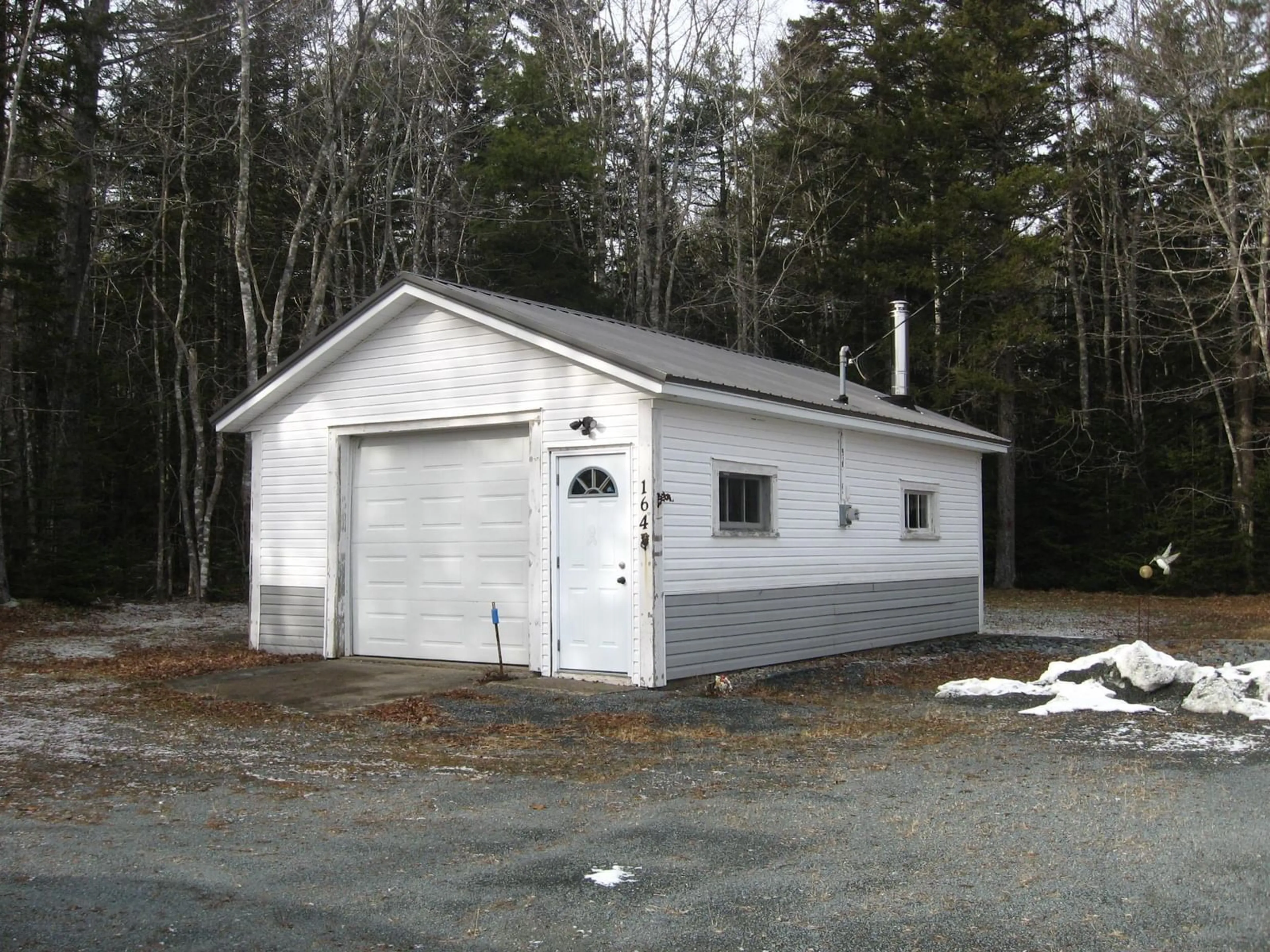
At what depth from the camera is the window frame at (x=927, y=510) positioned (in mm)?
14328

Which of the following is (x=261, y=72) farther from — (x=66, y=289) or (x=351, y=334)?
(x=351, y=334)

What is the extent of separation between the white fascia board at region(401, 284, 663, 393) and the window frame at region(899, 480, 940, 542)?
5.41m

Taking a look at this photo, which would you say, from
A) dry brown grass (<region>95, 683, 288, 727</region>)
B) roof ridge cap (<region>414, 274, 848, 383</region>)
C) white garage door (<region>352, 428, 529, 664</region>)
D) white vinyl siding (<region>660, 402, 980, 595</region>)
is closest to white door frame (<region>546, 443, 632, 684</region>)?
white vinyl siding (<region>660, 402, 980, 595</region>)

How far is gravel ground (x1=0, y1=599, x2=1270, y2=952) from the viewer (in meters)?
4.14

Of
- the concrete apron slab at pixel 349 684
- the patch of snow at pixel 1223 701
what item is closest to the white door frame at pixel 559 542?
the concrete apron slab at pixel 349 684

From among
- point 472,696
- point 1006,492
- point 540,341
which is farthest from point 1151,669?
point 1006,492

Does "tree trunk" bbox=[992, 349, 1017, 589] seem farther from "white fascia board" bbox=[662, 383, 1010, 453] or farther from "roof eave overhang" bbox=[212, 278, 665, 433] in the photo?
"roof eave overhang" bbox=[212, 278, 665, 433]

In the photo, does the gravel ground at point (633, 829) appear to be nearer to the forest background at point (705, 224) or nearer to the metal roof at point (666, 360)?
the metal roof at point (666, 360)

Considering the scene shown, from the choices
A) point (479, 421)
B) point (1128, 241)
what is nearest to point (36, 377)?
point (479, 421)

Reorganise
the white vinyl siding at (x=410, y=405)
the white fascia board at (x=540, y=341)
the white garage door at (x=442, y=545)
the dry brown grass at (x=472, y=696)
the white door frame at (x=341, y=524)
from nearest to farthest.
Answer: the dry brown grass at (x=472, y=696)
the white fascia board at (x=540, y=341)
the white vinyl siding at (x=410, y=405)
the white garage door at (x=442, y=545)
the white door frame at (x=341, y=524)

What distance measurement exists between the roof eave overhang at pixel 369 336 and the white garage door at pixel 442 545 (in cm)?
109

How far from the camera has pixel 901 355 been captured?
57.1ft

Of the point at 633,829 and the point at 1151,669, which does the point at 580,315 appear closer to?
the point at 1151,669

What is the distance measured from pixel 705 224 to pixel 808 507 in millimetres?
17925
